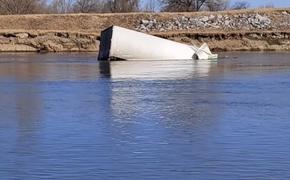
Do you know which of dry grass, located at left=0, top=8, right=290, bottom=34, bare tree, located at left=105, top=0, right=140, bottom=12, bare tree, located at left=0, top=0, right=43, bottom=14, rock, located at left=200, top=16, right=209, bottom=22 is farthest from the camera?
bare tree, located at left=105, top=0, right=140, bottom=12

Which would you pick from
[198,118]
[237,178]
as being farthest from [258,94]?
[237,178]

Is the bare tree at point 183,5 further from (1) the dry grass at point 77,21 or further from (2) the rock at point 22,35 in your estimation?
(2) the rock at point 22,35

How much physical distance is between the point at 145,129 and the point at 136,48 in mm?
28134

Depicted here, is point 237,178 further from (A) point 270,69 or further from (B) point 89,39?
(B) point 89,39

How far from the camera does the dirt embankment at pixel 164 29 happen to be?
221 ft

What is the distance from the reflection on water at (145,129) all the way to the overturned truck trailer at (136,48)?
46.5 feet

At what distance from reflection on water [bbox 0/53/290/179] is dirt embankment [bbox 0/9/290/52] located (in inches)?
1576

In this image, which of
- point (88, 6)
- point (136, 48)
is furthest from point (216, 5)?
point (136, 48)

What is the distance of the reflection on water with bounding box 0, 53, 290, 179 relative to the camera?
11320 mm

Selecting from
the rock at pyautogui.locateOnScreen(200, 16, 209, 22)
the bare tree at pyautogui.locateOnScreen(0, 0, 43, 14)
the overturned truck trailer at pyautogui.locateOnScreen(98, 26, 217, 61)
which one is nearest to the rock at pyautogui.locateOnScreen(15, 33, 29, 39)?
the rock at pyautogui.locateOnScreen(200, 16, 209, 22)

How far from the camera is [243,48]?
66.6 metres

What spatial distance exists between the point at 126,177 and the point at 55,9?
127 meters

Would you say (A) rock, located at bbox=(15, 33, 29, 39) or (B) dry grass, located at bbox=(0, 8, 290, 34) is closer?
(A) rock, located at bbox=(15, 33, 29, 39)

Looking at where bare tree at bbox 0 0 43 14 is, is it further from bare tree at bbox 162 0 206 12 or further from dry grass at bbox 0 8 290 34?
dry grass at bbox 0 8 290 34
